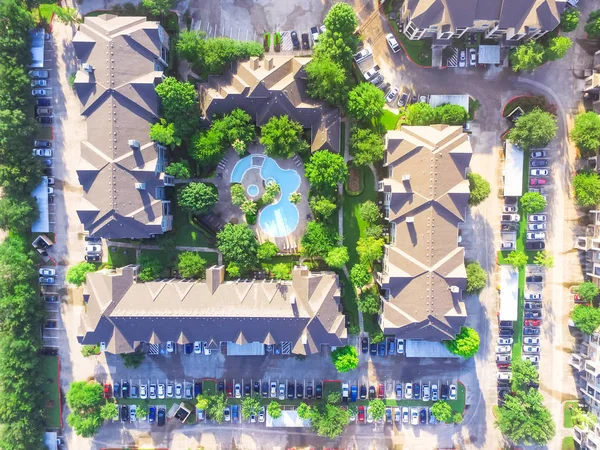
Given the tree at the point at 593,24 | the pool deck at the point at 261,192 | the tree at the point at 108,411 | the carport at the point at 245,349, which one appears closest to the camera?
the tree at the point at 593,24

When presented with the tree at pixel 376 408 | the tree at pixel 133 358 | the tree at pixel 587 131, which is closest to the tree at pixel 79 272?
the tree at pixel 133 358

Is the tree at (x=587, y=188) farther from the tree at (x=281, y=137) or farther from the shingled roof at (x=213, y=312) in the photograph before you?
the tree at (x=281, y=137)

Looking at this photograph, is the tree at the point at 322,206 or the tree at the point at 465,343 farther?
the tree at the point at 465,343

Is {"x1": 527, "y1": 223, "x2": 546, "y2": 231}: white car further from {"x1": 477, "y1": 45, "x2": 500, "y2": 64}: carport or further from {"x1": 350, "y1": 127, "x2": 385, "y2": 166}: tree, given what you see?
{"x1": 350, "y1": 127, "x2": 385, "y2": 166}: tree

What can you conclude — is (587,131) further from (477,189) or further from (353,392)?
(353,392)

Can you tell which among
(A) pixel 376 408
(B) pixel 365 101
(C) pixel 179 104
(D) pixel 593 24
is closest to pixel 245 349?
(A) pixel 376 408

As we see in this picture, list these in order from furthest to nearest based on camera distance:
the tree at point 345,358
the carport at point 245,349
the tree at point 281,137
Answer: the carport at point 245,349 → the tree at point 345,358 → the tree at point 281,137
